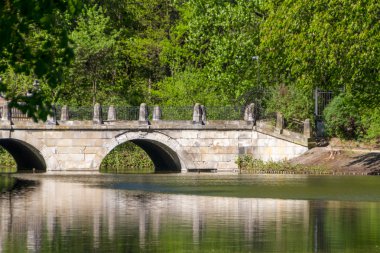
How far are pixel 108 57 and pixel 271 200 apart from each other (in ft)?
145

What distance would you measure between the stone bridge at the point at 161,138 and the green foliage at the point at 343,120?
58.0 inches

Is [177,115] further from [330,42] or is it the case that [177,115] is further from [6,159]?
[330,42]

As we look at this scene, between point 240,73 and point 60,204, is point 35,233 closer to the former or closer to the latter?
point 60,204

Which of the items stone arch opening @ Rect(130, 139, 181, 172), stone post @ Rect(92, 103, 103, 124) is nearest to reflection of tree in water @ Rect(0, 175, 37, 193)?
stone post @ Rect(92, 103, 103, 124)

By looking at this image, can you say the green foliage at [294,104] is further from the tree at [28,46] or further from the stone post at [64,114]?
the tree at [28,46]

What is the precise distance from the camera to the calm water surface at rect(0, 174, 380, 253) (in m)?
25.0

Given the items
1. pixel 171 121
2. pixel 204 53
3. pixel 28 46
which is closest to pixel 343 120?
pixel 171 121

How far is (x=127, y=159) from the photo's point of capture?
7156 cm

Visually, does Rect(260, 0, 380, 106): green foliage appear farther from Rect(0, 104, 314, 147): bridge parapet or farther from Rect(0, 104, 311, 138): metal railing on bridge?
Rect(0, 104, 311, 138): metal railing on bridge

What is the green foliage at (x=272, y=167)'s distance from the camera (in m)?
58.4

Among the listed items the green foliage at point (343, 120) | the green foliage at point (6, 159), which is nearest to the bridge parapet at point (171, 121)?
the green foliage at point (343, 120)

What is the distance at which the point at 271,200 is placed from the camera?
125 feet

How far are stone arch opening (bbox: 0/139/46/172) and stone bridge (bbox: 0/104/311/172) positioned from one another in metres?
0.17

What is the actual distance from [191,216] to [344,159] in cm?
2806
